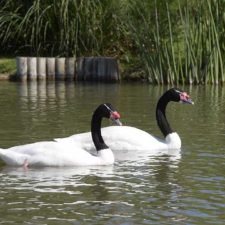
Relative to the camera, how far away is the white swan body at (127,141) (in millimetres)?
14305

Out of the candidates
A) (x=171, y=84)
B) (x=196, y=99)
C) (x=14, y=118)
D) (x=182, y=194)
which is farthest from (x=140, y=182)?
(x=171, y=84)

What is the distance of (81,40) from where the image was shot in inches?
1241

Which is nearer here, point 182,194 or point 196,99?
point 182,194

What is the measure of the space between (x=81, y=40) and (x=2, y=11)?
3.78 meters

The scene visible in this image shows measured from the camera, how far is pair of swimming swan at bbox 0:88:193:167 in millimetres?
12492

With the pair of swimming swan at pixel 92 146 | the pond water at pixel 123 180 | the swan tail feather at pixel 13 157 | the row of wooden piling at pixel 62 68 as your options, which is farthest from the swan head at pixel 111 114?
the row of wooden piling at pixel 62 68

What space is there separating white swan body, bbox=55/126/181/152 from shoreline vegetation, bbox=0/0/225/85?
40.0ft

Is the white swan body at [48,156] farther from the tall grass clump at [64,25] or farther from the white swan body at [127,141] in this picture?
the tall grass clump at [64,25]

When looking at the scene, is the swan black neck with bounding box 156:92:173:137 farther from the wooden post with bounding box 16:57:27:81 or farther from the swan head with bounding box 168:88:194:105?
the wooden post with bounding box 16:57:27:81

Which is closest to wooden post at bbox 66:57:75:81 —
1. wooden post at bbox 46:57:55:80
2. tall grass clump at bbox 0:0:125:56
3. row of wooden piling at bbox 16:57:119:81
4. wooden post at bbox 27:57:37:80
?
row of wooden piling at bbox 16:57:119:81

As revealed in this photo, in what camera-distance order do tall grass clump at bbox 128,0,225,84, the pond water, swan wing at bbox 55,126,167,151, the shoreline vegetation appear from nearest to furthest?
the pond water → swan wing at bbox 55,126,167,151 → tall grass clump at bbox 128,0,225,84 → the shoreline vegetation

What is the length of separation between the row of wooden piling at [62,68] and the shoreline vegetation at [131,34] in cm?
76

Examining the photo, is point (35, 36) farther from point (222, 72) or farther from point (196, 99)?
point (196, 99)

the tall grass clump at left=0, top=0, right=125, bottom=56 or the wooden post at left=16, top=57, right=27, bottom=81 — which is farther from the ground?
the tall grass clump at left=0, top=0, right=125, bottom=56
